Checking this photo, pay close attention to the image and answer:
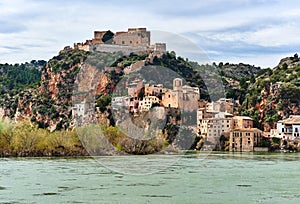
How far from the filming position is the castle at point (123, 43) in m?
88.9

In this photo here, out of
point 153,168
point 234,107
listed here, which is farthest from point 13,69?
point 153,168

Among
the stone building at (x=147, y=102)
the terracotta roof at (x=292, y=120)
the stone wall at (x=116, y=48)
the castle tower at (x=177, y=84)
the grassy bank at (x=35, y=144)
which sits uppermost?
the stone wall at (x=116, y=48)

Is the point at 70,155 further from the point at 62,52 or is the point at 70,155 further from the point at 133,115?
the point at 62,52

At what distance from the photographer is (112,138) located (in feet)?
162

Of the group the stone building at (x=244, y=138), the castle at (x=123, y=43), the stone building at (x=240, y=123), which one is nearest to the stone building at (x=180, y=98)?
the stone building at (x=240, y=123)

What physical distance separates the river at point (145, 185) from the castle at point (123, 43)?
2249 inches

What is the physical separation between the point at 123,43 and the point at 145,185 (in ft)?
227

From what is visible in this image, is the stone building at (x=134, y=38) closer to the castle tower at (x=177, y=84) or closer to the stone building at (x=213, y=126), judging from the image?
the castle tower at (x=177, y=84)

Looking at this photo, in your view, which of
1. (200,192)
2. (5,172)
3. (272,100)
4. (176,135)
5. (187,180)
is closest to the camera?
(200,192)

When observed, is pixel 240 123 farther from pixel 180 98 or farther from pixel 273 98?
pixel 273 98

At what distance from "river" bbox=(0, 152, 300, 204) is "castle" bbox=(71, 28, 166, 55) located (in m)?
57.1

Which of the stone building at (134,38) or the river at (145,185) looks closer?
the river at (145,185)

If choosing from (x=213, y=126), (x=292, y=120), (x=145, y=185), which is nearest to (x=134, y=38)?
(x=213, y=126)

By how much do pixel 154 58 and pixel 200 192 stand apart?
2515 inches
